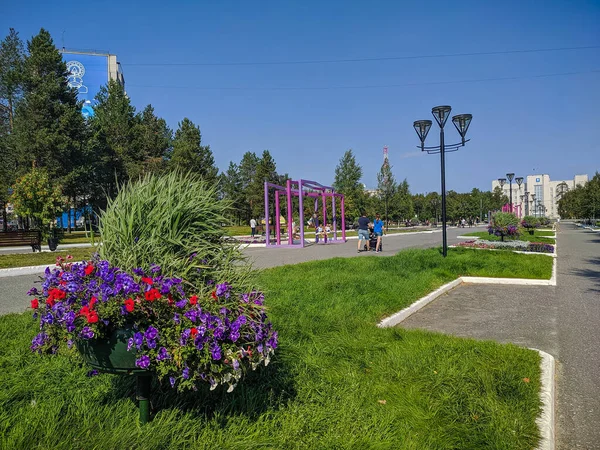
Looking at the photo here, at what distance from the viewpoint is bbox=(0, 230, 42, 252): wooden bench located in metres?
19.0

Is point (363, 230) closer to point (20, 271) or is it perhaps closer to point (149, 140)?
point (20, 271)

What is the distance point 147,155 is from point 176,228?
4533cm

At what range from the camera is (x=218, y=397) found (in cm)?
315

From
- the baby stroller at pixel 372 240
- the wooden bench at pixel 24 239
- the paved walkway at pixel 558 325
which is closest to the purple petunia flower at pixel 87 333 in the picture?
the paved walkway at pixel 558 325

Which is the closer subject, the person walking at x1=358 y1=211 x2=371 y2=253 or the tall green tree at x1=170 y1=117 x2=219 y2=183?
the person walking at x1=358 y1=211 x2=371 y2=253

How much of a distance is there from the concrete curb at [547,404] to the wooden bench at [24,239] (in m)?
20.3

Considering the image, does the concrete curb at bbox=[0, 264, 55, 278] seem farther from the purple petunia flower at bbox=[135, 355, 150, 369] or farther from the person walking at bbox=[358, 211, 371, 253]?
the person walking at bbox=[358, 211, 371, 253]

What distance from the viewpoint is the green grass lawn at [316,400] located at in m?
2.60

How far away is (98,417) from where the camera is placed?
272 cm

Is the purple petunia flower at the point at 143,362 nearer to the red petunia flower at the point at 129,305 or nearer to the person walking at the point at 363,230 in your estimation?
the red petunia flower at the point at 129,305

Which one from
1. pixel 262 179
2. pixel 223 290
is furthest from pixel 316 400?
pixel 262 179

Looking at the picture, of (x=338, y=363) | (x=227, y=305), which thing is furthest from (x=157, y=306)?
(x=338, y=363)

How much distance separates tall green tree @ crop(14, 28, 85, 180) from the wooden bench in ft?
48.7

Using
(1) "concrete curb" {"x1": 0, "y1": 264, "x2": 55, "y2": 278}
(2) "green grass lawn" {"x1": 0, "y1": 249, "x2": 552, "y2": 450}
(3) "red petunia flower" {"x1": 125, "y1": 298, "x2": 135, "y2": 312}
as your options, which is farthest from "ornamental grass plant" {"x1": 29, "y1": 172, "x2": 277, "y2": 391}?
(1) "concrete curb" {"x1": 0, "y1": 264, "x2": 55, "y2": 278}
